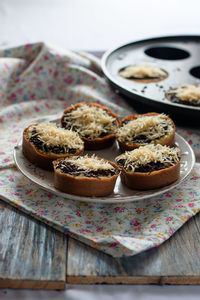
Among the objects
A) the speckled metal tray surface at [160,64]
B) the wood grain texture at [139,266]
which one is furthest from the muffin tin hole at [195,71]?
the wood grain texture at [139,266]

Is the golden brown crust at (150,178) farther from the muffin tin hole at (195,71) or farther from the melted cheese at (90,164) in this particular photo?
the muffin tin hole at (195,71)

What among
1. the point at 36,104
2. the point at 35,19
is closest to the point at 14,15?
the point at 35,19

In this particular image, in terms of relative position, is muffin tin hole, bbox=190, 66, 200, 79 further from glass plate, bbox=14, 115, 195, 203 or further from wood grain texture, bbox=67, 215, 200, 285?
wood grain texture, bbox=67, 215, 200, 285

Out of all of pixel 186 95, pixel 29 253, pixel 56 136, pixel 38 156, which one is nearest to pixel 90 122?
pixel 56 136

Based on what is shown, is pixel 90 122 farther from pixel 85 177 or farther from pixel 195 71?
pixel 195 71

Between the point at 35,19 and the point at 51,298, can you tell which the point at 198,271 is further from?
the point at 35,19

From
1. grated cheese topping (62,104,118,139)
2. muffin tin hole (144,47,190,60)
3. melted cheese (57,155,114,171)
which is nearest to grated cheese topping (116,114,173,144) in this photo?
grated cheese topping (62,104,118,139)

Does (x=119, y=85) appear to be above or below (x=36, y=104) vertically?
above
